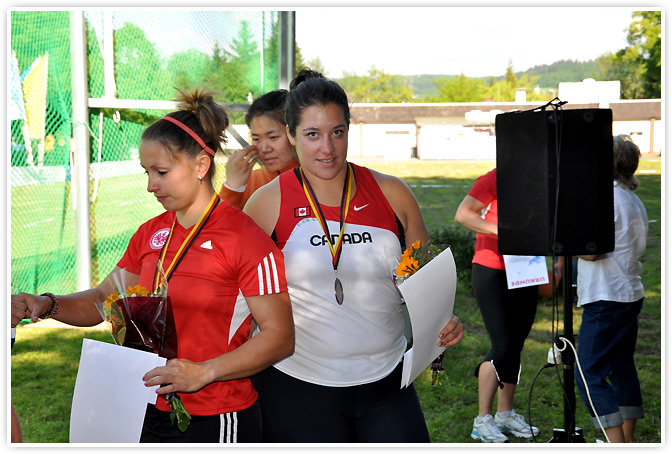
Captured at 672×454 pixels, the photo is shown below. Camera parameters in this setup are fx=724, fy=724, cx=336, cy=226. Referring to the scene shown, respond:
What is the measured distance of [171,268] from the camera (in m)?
2.49

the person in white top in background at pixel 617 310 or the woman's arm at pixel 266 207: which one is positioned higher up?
the woman's arm at pixel 266 207

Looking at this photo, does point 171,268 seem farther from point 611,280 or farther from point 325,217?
point 611,280

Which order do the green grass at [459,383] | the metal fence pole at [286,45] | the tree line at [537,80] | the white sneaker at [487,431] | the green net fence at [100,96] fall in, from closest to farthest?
the white sneaker at [487,431]
the green grass at [459,383]
the green net fence at [100,96]
the metal fence pole at [286,45]
the tree line at [537,80]

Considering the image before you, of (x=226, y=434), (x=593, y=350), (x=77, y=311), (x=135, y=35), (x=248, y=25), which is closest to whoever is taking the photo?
(x=226, y=434)

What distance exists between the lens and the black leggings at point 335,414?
8.98 feet

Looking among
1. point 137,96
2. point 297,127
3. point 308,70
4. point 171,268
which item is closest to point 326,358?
point 171,268

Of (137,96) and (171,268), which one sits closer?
(171,268)

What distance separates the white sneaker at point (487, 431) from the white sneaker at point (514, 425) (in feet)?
0.32

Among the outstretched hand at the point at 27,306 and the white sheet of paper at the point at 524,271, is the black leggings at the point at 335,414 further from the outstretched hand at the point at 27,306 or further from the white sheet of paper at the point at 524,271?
the white sheet of paper at the point at 524,271

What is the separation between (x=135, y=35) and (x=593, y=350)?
6.24 metres

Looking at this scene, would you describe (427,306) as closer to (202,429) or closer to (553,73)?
(202,429)

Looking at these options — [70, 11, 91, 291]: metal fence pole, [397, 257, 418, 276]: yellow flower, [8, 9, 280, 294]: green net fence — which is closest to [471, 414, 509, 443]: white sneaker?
[397, 257, 418, 276]: yellow flower

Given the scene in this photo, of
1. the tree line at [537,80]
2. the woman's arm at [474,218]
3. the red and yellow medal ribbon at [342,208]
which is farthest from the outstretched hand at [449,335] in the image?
the tree line at [537,80]

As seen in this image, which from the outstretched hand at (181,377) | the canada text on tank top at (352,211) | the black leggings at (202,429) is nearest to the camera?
the outstretched hand at (181,377)
